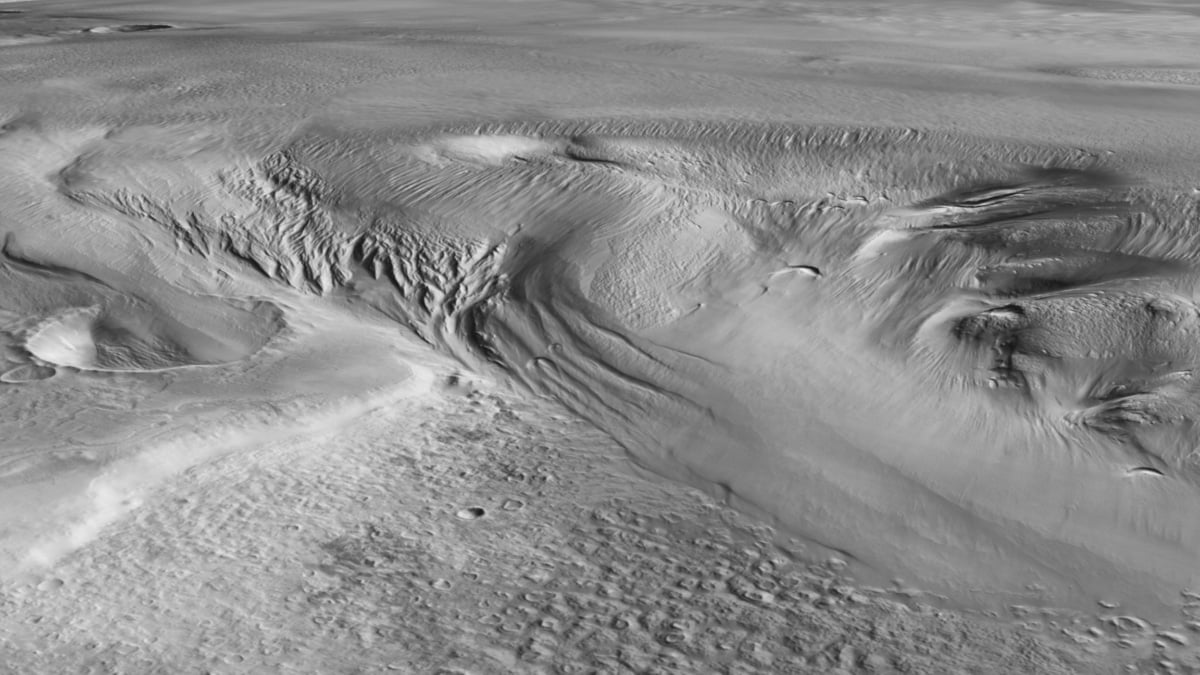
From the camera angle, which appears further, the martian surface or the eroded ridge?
the eroded ridge

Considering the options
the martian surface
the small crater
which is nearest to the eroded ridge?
the martian surface

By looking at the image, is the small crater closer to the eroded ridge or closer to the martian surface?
the martian surface

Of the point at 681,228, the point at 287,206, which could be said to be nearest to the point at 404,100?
the point at 287,206

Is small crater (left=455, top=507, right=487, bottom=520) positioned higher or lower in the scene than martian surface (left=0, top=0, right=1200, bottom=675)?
lower

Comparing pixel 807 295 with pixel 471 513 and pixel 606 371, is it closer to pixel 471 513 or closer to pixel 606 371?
pixel 606 371

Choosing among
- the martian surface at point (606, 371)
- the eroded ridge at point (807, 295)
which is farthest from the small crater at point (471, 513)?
the eroded ridge at point (807, 295)

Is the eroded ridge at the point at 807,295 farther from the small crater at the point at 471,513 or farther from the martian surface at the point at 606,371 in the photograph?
the small crater at the point at 471,513

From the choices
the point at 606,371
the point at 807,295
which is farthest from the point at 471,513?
the point at 807,295
